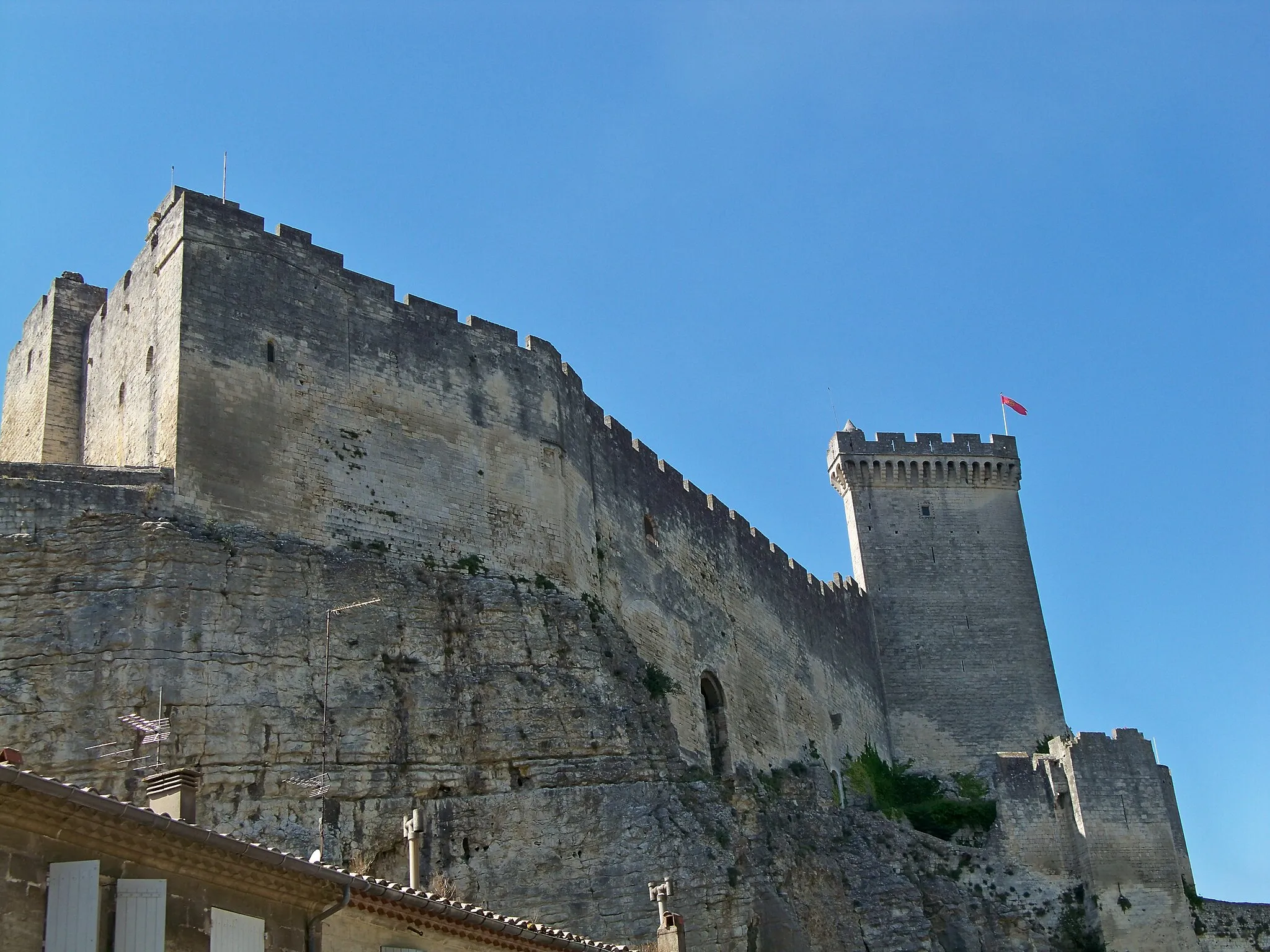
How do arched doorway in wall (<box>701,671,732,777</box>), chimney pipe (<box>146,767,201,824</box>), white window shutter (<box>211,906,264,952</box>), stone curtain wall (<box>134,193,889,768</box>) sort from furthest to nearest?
arched doorway in wall (<box>701,671,732,777</box>)
stone curtain wall (<box>134,193,889,768</box>)
chimney pipe (<box>146,767,201,824</box>)
white window shutter (<box>211,906,264,952</box>)

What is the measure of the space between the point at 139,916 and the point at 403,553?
42.1 ft

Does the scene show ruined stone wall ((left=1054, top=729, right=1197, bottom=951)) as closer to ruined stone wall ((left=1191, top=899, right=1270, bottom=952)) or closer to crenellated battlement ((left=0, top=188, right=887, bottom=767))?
ruined stone wall ((left=1191, top=899, right=1270, bottom=952))

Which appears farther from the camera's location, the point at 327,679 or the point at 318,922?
the point at 327,679

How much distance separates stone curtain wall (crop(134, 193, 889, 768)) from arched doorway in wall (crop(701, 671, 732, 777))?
0.31m

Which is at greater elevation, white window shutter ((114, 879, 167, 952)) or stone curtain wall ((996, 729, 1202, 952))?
stone curtain wall ((996, 729, 1202, 952))

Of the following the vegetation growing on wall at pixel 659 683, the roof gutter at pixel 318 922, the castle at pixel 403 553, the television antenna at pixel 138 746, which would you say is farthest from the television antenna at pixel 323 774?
the roof gutter at pixel 318 922

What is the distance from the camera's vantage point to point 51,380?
26891 mm

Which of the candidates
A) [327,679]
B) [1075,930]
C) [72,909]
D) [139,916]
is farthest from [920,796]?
[72,909]

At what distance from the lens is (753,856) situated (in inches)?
987

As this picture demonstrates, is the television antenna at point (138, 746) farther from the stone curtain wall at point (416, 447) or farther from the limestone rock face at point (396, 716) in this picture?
the stone curtain wall at point (416, 447)

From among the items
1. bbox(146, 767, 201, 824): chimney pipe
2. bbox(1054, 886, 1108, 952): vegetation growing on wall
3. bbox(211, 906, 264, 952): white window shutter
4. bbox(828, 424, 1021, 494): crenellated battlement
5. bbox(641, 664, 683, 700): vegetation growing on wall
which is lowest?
bbox(211, 906, 264, 952): white window shutter

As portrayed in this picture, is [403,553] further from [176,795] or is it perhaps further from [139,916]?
[139,916]

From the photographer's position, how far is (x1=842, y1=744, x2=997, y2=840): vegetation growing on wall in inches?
1428

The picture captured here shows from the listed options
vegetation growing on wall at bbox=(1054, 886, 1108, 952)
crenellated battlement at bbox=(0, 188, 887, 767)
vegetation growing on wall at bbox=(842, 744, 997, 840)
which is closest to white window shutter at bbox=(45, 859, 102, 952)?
crenellated battlement at bbox=(0, 188, 887, 767)
